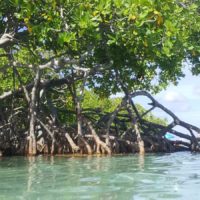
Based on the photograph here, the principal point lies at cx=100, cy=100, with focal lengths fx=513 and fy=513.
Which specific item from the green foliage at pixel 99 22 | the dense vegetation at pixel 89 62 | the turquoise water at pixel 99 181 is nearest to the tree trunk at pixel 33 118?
the dense vegetation at pixel 89 62

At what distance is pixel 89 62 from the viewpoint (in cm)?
964

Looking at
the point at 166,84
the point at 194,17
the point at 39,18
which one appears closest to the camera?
the point at 39,18

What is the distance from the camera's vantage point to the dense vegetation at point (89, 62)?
20.6 ft

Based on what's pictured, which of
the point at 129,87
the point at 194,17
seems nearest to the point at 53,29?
the point at 194,17

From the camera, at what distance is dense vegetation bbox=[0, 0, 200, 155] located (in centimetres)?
627

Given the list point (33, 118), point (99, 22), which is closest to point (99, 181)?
point (99, 22)

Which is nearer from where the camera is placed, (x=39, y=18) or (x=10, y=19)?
(x=39, y=18)

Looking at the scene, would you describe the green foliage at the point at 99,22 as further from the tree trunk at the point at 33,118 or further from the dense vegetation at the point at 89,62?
the tree trunk at the point at 33,118

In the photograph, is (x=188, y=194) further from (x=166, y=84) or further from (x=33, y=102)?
(x=166, y=84)

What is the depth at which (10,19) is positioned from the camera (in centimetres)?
766

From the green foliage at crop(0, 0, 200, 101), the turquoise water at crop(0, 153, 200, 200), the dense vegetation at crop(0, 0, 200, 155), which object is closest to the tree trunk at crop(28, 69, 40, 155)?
the dense vegetation at crop(0, 0, 200, 155)

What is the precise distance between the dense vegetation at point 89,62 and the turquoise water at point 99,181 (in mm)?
1436

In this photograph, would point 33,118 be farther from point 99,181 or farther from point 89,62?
point 99,181

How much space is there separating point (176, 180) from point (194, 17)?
4314 millimetres
